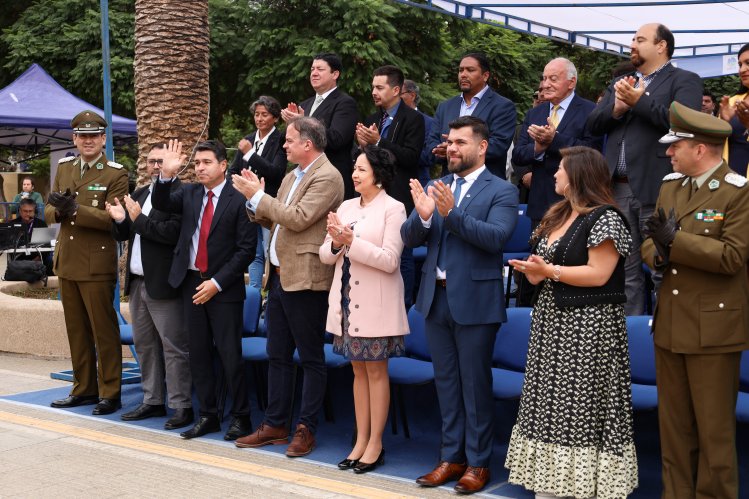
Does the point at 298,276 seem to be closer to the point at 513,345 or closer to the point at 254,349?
the point at 254,349

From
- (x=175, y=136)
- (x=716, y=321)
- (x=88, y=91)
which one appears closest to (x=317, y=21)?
(x=88, y=91)

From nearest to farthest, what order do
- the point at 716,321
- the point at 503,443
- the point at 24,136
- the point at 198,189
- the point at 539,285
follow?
1. the point at 716,321
2. the point at 539,285
3. the point at 503,443
4. the point at 198,189
5. the point at 24,136

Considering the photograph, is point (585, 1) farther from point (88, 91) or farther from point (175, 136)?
point (88, 91)

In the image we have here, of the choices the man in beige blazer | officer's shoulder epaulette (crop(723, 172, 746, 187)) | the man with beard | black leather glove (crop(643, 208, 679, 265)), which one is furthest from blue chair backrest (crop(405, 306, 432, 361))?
officer's shoulder epaulette (crop(723, 172, 746, 187))

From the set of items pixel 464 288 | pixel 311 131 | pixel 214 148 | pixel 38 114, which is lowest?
pixel 464 288

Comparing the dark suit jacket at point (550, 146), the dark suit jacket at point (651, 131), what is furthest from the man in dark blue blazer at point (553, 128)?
the dark suit jacket at point (651, 131)

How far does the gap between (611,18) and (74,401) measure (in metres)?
6.55

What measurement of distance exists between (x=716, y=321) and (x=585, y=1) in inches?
203

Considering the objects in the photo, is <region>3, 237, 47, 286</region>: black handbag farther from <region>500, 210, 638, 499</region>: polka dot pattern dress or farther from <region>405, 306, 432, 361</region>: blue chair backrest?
<region>500, 210, 638, 499</region>: polka dot pattern dress

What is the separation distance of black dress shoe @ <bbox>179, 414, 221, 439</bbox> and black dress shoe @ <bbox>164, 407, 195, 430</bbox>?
0.65 ft

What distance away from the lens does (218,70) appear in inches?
928

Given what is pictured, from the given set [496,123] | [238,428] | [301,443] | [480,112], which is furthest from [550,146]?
[238,428]

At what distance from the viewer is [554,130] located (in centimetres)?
682

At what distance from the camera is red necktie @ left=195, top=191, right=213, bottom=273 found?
278 inches
